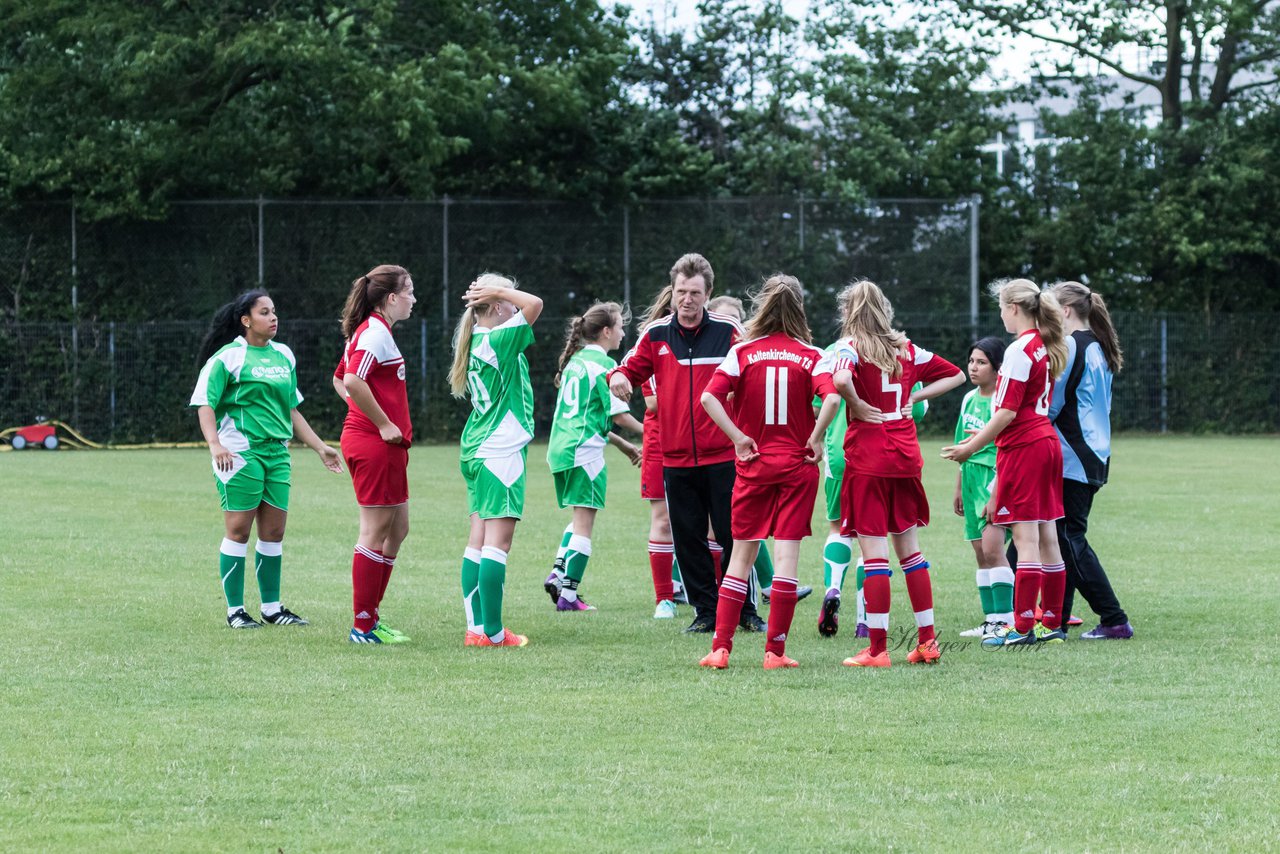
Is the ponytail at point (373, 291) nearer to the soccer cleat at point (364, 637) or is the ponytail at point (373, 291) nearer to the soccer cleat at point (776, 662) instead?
the soccer cleat at point (364, 637)

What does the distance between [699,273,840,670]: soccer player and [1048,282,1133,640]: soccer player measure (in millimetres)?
1765

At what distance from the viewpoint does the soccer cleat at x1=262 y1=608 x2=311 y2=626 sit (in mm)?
8719

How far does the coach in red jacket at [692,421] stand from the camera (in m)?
8.12

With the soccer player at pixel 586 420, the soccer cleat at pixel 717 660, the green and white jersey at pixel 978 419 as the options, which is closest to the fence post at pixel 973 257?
the soccer player at pixel 586 420

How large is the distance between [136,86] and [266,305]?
20.4 metres

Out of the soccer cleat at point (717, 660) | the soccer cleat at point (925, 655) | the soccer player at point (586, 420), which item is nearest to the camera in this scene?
the soccer cleat at point (717, 660)

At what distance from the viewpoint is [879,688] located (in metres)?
6.66

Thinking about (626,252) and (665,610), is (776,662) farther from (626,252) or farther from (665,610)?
(626,252)

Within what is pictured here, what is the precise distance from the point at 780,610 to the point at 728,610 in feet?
0.78

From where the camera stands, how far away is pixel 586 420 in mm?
10102

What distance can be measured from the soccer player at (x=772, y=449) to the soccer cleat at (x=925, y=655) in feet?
1.89

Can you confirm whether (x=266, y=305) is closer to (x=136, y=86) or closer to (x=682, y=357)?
(x=682, y=357)

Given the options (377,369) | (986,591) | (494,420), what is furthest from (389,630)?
(986,591)

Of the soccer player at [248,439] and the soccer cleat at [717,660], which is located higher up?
the soccer player at [248,439]
